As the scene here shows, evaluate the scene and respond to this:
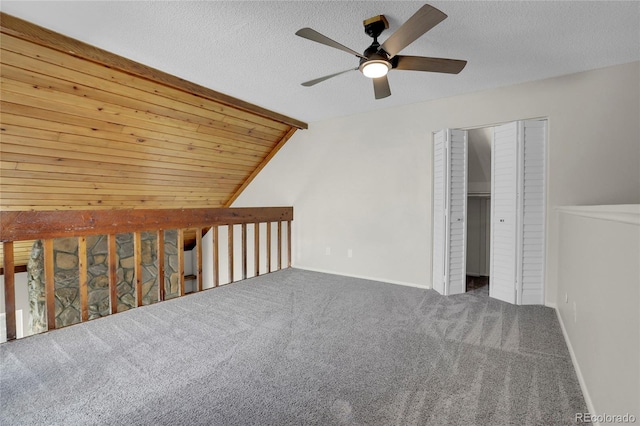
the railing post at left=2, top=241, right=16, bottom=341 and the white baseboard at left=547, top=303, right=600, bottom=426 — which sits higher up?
the railing post at left=2, top=241, right=16, bottom=341

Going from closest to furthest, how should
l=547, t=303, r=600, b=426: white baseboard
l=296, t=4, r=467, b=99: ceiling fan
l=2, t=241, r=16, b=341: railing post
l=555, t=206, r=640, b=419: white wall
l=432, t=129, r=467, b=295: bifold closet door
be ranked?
l=555, t=206, r=640, b=419: white wall, l=547, t=303, r=600, b=426: white baseboard, l=296, t=4, r=467, b=99: ceiling fan, l=2, t=241, r=16, b=341: railing post, l=432, t=129, r=467, b=295: bifold closet door

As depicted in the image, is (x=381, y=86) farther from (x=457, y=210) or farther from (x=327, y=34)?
(x=457, y=210)

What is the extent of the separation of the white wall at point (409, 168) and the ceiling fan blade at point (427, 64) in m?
1.56

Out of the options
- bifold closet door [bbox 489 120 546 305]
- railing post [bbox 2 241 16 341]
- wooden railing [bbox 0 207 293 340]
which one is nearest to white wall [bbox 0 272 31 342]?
wooden railing [bbox 0 207 293 340]

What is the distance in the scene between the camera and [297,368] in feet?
6.37

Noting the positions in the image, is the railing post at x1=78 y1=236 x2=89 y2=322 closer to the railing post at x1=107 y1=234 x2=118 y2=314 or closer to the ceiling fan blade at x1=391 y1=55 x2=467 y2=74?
the railing post at x1=107 y1=234 x2=118 y2=314

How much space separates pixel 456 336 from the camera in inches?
95.9

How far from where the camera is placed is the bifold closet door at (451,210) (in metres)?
3.50

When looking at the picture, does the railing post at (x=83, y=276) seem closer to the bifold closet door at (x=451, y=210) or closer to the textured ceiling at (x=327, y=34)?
the textured ceiling at (x=327, y=34)

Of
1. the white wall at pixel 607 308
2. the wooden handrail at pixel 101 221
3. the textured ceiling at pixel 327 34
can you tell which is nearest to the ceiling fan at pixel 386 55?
the textured ceiling at pixel 327 34

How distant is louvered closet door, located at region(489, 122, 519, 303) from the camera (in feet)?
10.5

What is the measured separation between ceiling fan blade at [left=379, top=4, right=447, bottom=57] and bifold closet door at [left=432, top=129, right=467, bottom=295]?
182 cm

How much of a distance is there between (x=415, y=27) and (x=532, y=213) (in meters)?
2.39

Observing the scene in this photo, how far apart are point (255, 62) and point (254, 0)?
836 millimetres
